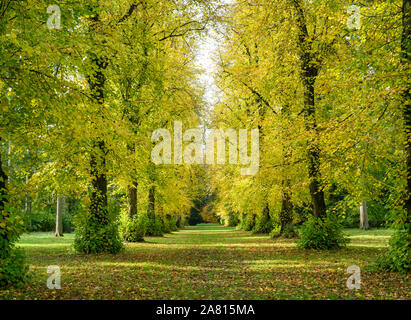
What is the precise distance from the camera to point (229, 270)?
30.6 feet

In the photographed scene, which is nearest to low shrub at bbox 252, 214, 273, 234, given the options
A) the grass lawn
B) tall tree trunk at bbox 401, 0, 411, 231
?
the grass lawn

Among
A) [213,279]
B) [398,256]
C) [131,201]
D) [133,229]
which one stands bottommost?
[133,229]

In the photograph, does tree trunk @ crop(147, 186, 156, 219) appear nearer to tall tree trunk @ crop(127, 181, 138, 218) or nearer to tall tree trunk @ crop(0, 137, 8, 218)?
tall tree trunk @ crop(127, 181, 138, 218)

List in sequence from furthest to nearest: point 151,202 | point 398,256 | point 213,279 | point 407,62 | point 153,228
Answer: point 153,228 < point 151,202 < point 213,279 < point 398,256 < point 407,62

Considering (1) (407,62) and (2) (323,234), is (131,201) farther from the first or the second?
(1) (407,62)

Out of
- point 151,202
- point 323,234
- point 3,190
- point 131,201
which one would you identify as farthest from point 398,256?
point 151,202

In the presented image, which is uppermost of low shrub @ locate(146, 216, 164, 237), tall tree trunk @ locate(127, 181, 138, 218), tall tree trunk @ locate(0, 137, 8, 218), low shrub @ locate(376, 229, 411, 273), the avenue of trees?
the avenue of trees

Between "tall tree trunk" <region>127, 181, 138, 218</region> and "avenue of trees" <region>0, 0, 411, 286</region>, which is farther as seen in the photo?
"tall tree trunk" <region>127, 181, 138, 218</region>

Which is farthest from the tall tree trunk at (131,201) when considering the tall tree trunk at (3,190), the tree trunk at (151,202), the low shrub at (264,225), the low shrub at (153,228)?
the tall tree trunk at (3,190)

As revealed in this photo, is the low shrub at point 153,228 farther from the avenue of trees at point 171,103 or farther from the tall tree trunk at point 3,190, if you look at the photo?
the tall tree trunk at point 3,190

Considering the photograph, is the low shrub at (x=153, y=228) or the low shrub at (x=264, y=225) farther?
the low shrub at (x=264, y=225)

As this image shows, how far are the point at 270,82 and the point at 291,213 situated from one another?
8913 mm

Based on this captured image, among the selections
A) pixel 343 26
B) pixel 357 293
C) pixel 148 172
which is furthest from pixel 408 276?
pixel 148 172

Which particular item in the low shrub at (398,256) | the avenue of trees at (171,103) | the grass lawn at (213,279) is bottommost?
the grass lawn at (213,279)
